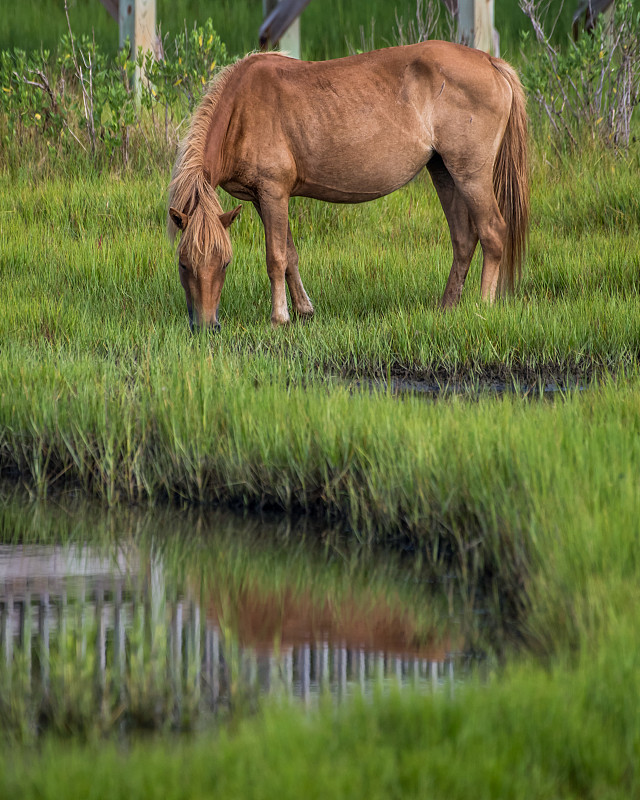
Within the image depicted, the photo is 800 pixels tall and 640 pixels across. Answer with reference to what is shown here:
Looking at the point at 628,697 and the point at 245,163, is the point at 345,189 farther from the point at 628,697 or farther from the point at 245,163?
the point at 628,697

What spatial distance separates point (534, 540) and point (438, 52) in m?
4.29

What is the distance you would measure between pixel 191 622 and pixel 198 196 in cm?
337

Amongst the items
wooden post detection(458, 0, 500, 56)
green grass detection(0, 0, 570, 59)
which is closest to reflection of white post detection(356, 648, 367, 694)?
wooden post detection(458, 0, 500, 56)

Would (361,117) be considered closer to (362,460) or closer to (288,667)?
(362,460)

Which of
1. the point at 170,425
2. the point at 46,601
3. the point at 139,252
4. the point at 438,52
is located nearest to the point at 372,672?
the point at 46,601

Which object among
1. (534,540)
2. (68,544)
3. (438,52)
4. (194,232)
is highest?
(438,52)

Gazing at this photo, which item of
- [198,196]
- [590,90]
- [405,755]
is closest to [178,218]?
[198,196]

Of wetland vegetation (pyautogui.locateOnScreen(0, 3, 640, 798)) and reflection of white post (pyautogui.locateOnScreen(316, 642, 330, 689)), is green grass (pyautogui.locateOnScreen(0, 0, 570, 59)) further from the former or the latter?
reflection of white post (pyautogui.locateOnScreen(316, 642, 330, 689))

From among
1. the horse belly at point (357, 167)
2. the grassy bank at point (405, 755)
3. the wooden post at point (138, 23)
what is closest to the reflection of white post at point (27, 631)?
the grassy bank at point (405, 755)

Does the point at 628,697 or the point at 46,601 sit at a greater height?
the point at 628,697

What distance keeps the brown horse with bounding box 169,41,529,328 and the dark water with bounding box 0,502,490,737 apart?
2.49m

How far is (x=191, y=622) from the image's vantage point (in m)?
2.97

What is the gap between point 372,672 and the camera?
262 centimetres

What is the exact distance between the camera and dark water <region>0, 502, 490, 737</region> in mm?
2441
